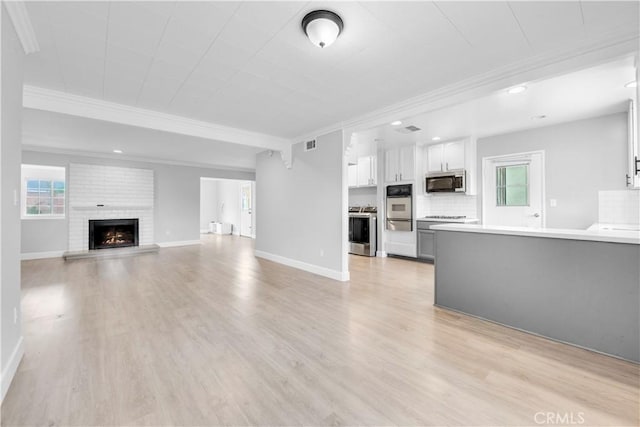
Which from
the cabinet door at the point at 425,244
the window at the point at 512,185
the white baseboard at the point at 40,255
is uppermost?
the window at the point at 512,185

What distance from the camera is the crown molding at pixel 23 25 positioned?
5.62ft

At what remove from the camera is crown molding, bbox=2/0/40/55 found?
5.62 feet

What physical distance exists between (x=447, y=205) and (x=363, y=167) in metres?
2.17

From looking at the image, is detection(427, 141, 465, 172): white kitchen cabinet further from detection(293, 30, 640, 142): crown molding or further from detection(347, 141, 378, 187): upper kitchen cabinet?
detection(293, 30, 640, 142): crown molding

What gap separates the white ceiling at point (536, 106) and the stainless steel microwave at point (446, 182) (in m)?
0.74

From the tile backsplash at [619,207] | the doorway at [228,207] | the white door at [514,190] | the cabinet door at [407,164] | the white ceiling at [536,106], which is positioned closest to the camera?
the white ceiling at [536,106]

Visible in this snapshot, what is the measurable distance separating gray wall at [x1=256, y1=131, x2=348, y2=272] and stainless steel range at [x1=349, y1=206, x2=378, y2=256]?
76.3 inches

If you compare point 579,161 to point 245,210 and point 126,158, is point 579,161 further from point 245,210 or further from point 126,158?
point 126,158

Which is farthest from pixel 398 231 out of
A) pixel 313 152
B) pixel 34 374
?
pixel 34 374

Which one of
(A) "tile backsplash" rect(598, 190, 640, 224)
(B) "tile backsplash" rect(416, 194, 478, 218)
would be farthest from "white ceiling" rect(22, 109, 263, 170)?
(A) "tile backsplash" rect(598, 190, 640, 224)

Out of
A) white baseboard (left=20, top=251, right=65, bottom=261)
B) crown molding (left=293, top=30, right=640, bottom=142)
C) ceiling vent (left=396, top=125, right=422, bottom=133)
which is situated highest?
ceiling vent (left=396, top=125, right=422, bottom=133)

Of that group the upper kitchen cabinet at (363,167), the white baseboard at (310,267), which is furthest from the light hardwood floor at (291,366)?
the upper kitchen cabinet at (363,167)

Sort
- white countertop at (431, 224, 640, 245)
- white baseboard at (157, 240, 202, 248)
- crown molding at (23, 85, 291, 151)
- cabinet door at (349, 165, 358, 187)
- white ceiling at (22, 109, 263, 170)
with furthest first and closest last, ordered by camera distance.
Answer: white baseboard at (157, 240, 202, 248) < cabinet door at (349, 165, 358, 187) < white ceiling at (22, 109, 263, 170) < crown molding at (23, 85, 291, 151) < white countertop at (431, 224, 640, 245)

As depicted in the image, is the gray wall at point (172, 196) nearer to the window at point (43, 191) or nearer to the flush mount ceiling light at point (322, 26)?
the window at point (43, 191)
